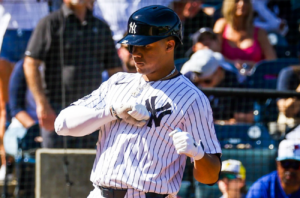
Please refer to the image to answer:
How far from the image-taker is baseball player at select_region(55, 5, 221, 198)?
228 cm

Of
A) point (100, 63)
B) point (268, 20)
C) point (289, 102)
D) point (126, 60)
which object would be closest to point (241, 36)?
point (268, 20)

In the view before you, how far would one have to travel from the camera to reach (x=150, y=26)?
232 centimetres

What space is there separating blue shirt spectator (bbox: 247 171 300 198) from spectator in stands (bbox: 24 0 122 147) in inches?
76.1

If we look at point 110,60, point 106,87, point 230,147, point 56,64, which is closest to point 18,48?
point 56,64

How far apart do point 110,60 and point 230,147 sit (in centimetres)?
165

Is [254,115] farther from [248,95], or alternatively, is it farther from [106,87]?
[106,87]

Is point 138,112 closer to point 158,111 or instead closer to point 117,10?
Answer: point 158,111

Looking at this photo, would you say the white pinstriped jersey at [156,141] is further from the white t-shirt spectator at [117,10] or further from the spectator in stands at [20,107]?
the white t-shirt spectator at [117,10]

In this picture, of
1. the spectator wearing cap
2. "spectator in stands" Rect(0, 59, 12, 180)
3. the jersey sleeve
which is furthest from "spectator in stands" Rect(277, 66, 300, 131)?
"spectator in stands" Rect(0, 59, 12, 180)

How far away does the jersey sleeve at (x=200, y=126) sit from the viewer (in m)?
2.29

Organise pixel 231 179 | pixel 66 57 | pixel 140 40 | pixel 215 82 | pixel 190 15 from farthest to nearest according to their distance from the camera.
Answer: pixel 190 15
pixel 66 57
pixel 215 82
pixel 231 179
pixel 140 40

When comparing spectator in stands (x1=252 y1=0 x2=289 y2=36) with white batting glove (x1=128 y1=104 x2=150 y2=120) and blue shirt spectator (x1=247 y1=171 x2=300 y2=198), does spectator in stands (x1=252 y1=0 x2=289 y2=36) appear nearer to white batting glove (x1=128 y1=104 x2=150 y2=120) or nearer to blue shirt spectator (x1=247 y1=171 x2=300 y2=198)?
blue shirt spectator (x1=247 y1=171 x2=300 y2=198)

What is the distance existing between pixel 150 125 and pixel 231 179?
2177 mm

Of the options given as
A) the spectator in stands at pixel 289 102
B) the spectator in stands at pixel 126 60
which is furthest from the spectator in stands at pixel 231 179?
the spectator in stands at pixel 126 60
